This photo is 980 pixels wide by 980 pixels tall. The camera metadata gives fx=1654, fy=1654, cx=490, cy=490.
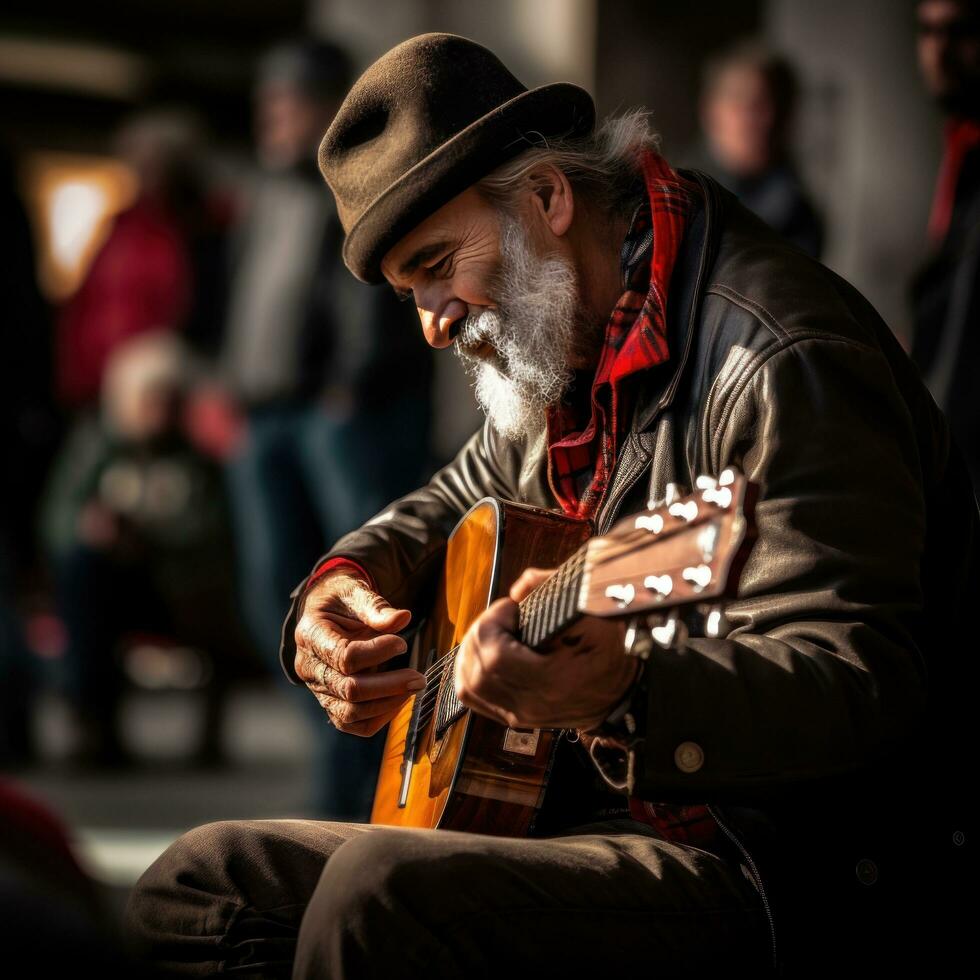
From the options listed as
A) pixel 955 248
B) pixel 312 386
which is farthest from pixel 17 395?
pixel 955 248

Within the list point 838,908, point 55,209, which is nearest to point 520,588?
point 838,908

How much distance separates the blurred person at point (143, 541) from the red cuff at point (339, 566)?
3.86m

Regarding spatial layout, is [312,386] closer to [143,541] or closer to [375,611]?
[143,541]

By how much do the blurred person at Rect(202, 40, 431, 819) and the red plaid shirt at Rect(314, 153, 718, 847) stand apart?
2.09 m

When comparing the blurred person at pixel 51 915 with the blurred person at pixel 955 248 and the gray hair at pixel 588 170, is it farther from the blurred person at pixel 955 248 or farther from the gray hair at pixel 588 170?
the blurred person at pixel 955 248

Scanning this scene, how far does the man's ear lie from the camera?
238cm

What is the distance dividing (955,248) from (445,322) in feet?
5.41

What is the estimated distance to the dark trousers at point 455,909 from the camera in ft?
5.81

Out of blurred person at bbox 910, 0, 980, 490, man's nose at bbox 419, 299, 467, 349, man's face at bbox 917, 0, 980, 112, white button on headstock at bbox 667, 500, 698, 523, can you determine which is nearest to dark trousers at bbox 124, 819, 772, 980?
white button on headstock at bbox 667, 500, 698, 523

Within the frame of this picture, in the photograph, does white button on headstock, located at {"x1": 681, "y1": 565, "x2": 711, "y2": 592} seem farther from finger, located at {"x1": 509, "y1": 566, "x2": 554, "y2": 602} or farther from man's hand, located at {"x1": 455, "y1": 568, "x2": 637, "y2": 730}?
finger, located at {"x1": 509, "y1": 566, "x2": 554, "y2": 602}

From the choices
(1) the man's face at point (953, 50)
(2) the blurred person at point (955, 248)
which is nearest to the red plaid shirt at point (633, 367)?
(2) the blurred person at point (955, 248)

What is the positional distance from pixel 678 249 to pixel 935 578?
1.78 ft

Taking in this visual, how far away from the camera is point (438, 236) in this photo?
7.94 ft

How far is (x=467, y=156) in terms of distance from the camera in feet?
7.52
